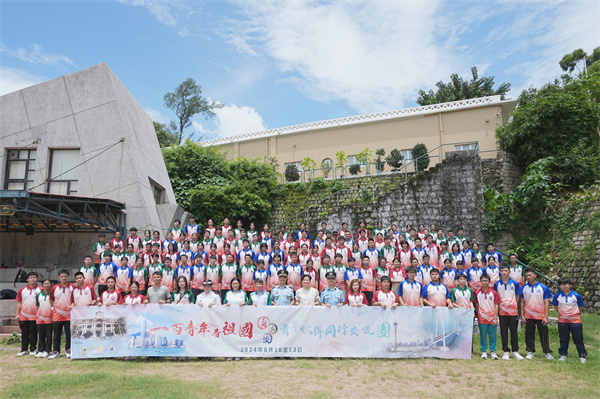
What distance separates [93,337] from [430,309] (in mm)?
6153

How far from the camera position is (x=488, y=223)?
14.3 m

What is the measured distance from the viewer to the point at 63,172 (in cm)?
1529

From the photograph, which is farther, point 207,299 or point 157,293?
point 157,293

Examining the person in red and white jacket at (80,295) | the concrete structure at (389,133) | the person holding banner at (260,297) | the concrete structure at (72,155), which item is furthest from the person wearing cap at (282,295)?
the concrete structure at (389,133)

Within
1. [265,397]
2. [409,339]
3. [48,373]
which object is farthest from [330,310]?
[48,373]

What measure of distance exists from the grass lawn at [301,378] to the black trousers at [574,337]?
0.18m

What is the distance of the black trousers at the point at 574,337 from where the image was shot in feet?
22.9

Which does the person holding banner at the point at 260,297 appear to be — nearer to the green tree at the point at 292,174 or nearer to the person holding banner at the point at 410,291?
the person holding banner at the point at 410,291

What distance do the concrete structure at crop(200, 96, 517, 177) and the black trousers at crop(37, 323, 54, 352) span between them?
17.5 m

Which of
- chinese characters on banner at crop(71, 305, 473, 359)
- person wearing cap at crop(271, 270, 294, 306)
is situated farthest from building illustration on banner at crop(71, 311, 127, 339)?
person wearing cap at crop(271, 270, 294, 306)

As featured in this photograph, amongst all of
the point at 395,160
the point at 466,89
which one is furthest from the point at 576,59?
the point at 395,160

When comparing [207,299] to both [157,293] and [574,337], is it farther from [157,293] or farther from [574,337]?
[574,337]

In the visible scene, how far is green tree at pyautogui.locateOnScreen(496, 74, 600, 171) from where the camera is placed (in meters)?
15.6

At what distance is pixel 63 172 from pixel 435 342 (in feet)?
48.1
